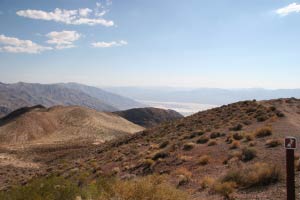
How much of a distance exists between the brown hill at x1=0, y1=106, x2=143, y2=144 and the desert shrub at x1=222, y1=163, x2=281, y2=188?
5530cm

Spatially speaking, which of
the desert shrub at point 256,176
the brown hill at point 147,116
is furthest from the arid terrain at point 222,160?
the brown hill at point 147,116

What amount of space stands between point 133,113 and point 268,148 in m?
141

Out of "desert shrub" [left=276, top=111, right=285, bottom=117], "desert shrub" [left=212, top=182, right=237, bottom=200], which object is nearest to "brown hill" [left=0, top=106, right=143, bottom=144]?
"desert shrub" [left=276, top=111, right=285, bottom=117]

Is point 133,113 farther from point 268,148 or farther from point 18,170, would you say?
point 268,148

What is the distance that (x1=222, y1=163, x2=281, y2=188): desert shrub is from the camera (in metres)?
13.4

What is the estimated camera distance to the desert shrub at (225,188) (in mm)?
12810

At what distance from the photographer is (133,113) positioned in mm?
159625

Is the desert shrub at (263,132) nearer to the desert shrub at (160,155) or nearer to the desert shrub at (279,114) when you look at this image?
the desert shrub at (160,155)

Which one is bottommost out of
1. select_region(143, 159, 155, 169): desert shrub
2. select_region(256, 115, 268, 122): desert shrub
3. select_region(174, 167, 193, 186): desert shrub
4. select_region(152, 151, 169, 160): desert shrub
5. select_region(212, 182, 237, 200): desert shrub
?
select_region(143, 159, 155, 169): desert shrub

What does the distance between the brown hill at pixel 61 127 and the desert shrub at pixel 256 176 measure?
55301mm

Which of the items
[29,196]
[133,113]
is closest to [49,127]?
[29,196]

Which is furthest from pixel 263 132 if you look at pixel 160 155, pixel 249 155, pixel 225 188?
pixel 225 188

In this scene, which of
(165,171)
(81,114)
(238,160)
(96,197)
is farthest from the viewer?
(81,114)

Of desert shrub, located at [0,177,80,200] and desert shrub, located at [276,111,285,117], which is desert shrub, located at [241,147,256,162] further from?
desert shrub, located at [276,111,285,117]
